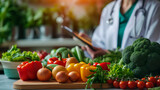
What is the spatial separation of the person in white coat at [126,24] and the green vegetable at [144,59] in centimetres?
58

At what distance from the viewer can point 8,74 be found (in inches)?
60.5

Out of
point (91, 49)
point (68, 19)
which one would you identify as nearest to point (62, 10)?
point (68, 19)

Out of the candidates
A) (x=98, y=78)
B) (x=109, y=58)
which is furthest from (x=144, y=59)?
(x=109, y=58)

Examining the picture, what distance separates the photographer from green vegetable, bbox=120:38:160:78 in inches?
53.3

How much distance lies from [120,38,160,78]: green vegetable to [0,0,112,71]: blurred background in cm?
220

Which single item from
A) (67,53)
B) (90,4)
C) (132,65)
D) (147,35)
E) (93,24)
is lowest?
(132,65)

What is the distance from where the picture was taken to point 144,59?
53.8 inches

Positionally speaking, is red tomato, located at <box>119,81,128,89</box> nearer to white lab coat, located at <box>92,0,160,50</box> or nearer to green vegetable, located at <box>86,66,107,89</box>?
green vegetable, located at <box>86,66,107,89</box>

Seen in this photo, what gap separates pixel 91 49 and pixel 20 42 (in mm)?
1957

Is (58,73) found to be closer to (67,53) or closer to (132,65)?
(132,65)

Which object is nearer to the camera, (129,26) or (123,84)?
(123,84)

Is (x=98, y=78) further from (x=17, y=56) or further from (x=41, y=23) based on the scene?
(x=41, y=23)

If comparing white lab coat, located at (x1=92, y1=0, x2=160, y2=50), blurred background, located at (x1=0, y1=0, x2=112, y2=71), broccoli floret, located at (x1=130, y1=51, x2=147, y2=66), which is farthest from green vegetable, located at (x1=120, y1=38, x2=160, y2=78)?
blurred background, located at (x1=0, y1=0, x2=112, y2=71)

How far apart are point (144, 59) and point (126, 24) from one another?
106 cm
